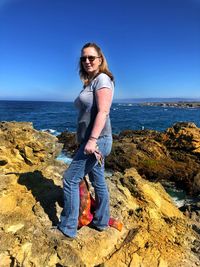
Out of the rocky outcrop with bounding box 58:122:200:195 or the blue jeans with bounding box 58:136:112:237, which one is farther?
the rocky outcrop with bounding box 58:122:200:195

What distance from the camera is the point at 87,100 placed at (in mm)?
4789

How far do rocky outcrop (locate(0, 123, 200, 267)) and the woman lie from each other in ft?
1.10

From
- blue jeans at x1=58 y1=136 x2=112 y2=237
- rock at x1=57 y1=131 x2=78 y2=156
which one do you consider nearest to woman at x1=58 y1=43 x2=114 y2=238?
blue jeans at x1=58 y1=136 x2=112 y2=237

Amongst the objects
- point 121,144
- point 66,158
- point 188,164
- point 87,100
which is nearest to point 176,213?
point 87,100

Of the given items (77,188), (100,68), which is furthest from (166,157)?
(100,68)

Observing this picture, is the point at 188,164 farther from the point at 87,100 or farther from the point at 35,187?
the point at 87,100

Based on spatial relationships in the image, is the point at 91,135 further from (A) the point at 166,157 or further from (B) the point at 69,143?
(B) the point at 69,143

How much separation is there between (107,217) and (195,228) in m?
1.80

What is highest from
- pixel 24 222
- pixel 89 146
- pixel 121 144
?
pixel 89 146

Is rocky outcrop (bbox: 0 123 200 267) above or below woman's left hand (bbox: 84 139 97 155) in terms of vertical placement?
below

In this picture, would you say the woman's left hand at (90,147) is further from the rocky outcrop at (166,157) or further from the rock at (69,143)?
the rock at (69,143)

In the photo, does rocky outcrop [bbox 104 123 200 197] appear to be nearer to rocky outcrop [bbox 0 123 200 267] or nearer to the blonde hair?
rocky outcrop [bbox 0 123 200 267]

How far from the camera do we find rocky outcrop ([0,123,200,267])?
4.85m

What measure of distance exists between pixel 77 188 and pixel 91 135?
96 cm
